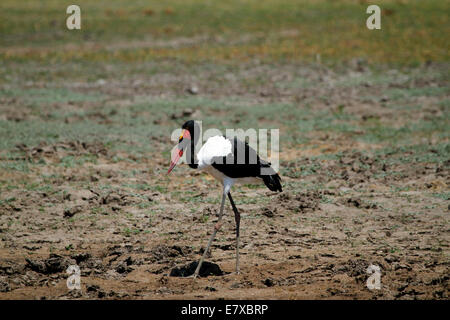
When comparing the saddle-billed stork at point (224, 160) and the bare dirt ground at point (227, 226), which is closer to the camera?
the bare dirt ground at point (227, 226)

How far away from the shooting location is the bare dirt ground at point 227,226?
5.49 meters

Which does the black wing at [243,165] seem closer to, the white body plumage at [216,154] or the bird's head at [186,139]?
the white body plumage at [216,154]

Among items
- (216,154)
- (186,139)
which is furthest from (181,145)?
(216,154)

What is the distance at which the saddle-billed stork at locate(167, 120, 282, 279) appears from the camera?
6.18 meters

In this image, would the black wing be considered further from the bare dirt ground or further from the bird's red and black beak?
the bare dirt ground

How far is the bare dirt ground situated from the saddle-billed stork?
2.20ft

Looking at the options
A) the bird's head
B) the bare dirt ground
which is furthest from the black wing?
the bare dirt ground

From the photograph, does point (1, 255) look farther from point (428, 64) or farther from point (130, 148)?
point (428, 64)

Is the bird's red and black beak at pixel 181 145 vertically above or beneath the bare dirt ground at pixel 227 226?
above

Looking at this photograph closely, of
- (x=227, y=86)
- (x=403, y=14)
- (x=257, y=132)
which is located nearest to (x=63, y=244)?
(x=257, y=132)

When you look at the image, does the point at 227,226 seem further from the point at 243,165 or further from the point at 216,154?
the point at 216,154

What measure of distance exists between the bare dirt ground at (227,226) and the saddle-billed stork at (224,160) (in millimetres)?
670

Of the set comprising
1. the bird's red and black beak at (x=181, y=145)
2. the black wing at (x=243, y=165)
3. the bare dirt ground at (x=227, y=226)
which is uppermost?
the bird's red and black beak at (x=181, y=145)

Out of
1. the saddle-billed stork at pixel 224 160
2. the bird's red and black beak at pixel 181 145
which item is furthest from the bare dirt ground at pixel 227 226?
the bird's red and black beak at pixel 181 145
